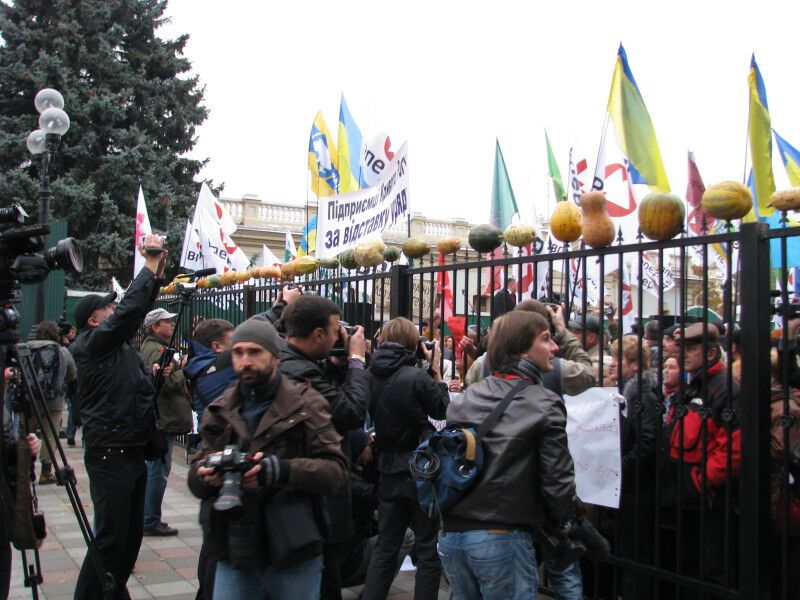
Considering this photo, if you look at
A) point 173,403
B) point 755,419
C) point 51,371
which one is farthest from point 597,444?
point 51,371

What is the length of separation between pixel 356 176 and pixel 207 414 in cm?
731

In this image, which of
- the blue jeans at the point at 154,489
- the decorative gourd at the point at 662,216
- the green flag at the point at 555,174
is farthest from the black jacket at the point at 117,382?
the green flag at the point at 555,174

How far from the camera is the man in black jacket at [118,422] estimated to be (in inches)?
174

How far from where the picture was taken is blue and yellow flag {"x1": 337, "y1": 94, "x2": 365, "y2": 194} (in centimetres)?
1014

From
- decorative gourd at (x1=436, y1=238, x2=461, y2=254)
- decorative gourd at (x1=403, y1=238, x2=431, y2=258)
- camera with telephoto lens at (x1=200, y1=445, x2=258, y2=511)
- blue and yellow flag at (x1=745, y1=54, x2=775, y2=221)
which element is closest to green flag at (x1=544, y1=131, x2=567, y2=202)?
blue and yellow flag at (x1=745, y1=54, x2=775, y2=221)

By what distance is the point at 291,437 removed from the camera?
3.06 m

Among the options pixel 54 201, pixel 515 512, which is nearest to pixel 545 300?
pixel 515 512

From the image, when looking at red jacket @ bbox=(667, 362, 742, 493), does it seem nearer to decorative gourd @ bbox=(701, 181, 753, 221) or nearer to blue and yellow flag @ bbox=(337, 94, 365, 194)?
decorative gourd @ bbox=(701, 181, 753, 221)

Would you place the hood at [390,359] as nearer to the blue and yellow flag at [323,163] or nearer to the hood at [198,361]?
the hood at [198,361]

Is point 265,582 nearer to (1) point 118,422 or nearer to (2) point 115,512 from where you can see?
(2) point 115,512

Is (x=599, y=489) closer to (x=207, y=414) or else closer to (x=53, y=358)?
(x=207, y=414)

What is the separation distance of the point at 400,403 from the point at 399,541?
A: 86cm

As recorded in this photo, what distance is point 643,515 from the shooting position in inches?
179

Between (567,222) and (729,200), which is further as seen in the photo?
(567,222)
